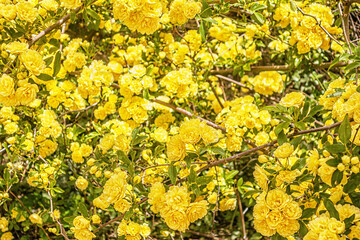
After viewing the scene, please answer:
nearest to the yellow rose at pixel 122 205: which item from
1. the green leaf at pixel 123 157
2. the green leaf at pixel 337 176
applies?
the green leaf at pixel 123 157

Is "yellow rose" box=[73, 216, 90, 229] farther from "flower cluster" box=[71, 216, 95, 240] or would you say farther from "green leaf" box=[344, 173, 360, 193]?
"green leaf" box=[344, 173, 360, 193]

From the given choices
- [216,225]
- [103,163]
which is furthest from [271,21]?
[216,225]

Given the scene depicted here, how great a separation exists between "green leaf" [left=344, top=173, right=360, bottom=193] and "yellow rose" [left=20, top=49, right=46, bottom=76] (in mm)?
1140

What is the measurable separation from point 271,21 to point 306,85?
1431 mm

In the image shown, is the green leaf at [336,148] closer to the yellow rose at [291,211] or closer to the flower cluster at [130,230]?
the yellow rose at [291,211]

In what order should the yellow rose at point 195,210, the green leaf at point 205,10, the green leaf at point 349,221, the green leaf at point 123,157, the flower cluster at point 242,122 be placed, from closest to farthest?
the green leaf at point 349,221
the yellow rose at point 195,210
the green leaf at point 123,157
the green leaf at point 205,10
the flower cluster at point 242,122

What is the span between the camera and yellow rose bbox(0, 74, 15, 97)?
1235 millimetres

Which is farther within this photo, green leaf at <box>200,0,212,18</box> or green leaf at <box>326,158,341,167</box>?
green leaf at <box>200,0,212,18</box>

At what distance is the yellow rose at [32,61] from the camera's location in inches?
49.4

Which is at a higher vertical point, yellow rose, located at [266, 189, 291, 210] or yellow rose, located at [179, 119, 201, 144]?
yellow rose, located at [179, 119, 201, 144]

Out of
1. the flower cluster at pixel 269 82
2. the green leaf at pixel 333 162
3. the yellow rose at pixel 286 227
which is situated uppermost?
the green leaf at pixel 333 162

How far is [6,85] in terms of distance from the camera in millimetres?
1240

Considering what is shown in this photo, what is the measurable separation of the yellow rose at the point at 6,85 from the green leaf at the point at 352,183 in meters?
1.20

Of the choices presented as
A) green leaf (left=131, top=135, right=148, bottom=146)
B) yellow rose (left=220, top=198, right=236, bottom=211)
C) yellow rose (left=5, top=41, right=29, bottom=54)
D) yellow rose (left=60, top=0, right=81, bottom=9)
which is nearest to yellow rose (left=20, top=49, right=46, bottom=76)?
yellow rose (left=5, top=41, right=29, bottom=54)
